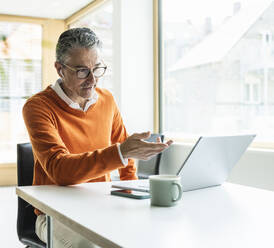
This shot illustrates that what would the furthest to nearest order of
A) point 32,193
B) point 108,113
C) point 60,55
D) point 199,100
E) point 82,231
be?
point 199,100 < point 108,113 < point 60,55 < point 32,193 < point 82,231

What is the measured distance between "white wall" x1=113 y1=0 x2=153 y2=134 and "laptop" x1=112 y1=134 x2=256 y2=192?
2.43m

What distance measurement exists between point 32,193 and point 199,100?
2325 millimetres

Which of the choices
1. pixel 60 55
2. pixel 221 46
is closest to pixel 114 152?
pixel 60 55

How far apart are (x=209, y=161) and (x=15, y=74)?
4.83 meters

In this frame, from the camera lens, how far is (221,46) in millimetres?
3213

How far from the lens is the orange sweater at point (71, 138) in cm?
140

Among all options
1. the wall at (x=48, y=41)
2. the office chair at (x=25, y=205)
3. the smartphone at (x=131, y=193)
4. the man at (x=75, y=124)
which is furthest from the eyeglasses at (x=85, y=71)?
the wall at (x=48, y=41)

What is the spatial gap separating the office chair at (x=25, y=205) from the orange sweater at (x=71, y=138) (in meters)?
0.16

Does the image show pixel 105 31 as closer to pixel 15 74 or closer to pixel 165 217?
pixel 15 74

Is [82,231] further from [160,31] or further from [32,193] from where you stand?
[160,31]

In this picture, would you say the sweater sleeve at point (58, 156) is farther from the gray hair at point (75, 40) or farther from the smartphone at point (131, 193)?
the gray hair at point (75, 40)

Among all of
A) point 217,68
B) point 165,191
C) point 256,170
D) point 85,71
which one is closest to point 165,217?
point 165,191

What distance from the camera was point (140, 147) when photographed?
4.26 feet

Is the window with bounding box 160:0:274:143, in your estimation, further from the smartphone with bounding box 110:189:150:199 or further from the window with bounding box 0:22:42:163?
the window with bounding box 0:22:42:163
